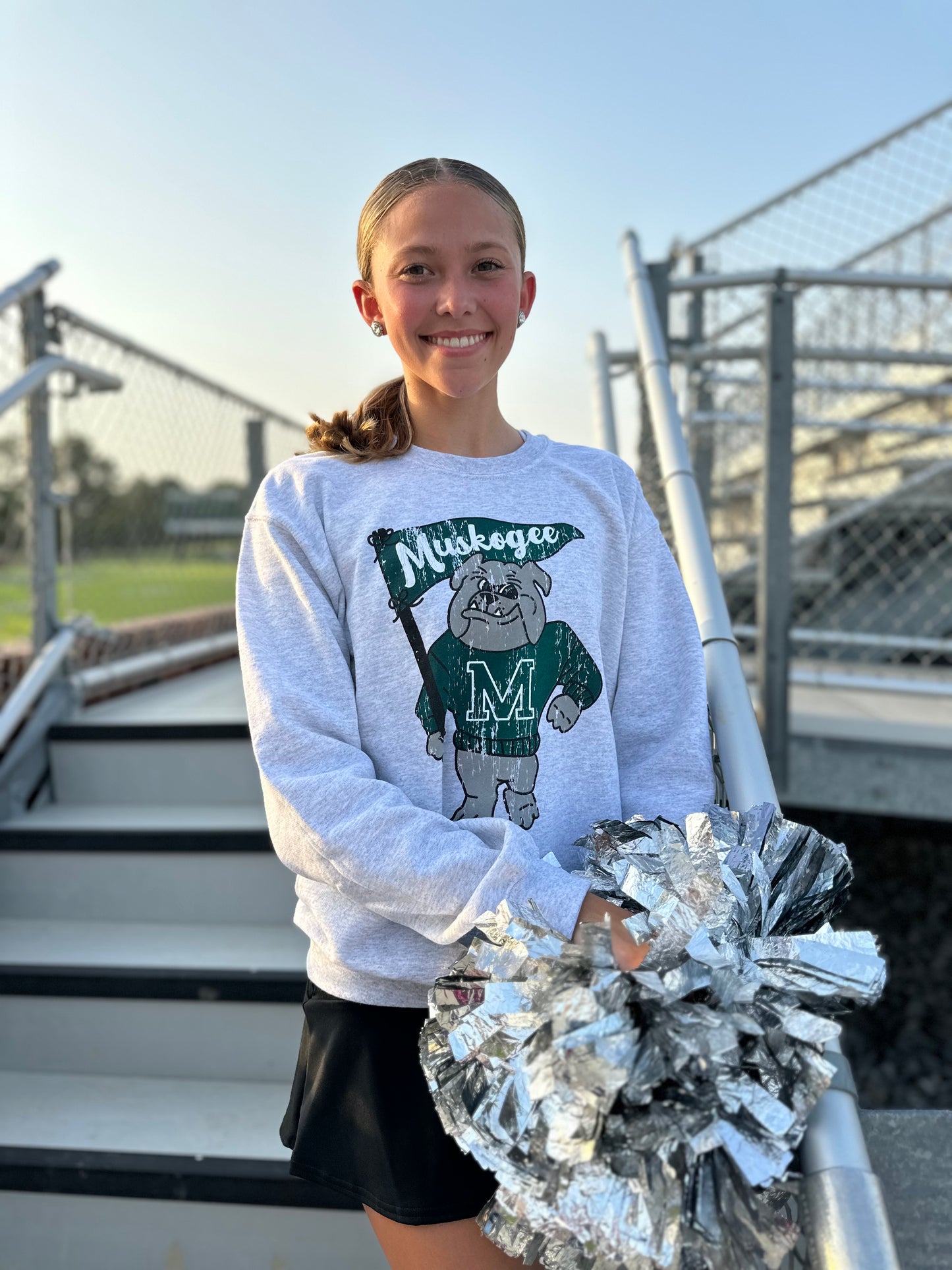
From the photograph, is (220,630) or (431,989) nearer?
(431,989)

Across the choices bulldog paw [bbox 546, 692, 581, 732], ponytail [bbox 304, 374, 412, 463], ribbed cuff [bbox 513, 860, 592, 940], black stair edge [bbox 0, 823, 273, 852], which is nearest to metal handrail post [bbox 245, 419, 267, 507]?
black stair edge [bbox 0, 823, 273, 852]

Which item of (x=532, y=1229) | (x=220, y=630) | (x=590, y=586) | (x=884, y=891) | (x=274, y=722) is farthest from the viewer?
(x=220, y=630)

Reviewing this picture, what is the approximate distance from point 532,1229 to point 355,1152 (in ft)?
0.82

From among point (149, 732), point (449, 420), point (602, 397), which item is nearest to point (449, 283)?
point (449, 420)

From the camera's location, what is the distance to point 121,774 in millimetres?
2654

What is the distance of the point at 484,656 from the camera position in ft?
3.44

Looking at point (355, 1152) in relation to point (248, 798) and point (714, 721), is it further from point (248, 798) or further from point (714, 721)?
point (248, 798)

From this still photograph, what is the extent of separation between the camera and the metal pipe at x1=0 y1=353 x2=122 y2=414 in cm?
241

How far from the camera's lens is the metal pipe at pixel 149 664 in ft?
9.52

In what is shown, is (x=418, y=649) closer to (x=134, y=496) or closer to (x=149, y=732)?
(x=149, y=732)

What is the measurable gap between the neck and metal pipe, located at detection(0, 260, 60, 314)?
69.1 inches

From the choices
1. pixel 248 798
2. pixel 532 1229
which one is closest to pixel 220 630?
pixel 248 798

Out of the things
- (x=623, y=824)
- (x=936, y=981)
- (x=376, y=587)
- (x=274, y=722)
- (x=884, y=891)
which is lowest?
(x=936, y=981)

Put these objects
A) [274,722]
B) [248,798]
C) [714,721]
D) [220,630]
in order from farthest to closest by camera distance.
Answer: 1. [220,630]
2. [248,798]
3. [714,721]
4. [274,722]
